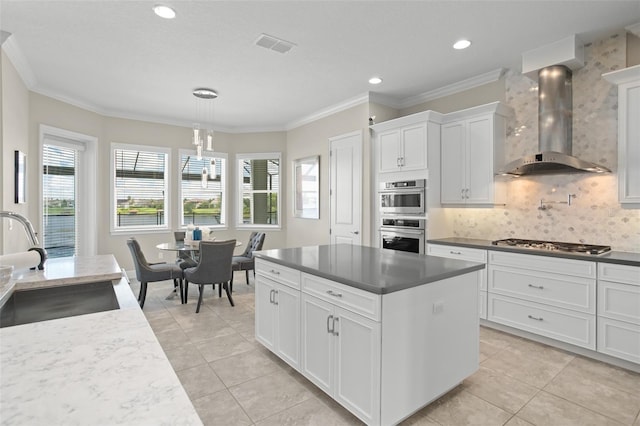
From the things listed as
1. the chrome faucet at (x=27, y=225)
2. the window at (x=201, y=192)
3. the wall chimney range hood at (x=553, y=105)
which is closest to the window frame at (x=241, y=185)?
the window at (x=201, y=192)

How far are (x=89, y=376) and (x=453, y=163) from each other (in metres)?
4.18

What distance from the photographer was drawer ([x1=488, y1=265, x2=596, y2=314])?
2.90m

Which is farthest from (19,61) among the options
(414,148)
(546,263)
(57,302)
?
(546,263)

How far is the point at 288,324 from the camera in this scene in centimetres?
260

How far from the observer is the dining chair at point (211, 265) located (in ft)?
13.6

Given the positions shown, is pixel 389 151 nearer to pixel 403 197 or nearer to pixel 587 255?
pixel 403 197

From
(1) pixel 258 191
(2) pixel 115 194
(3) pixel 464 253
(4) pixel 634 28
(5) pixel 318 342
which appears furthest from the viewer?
(1) pixel 258 191

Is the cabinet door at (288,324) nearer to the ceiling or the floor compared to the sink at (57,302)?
nearer to the floor

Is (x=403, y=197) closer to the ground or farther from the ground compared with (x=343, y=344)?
farther from the ground

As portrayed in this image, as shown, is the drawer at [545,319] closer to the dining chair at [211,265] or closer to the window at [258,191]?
the dining chair at [211,265]

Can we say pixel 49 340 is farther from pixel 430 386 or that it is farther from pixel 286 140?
pixel 286 140

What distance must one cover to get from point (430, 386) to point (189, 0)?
3290 millimetres

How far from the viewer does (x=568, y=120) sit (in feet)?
11.2

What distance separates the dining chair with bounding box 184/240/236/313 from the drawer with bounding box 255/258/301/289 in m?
1.36
